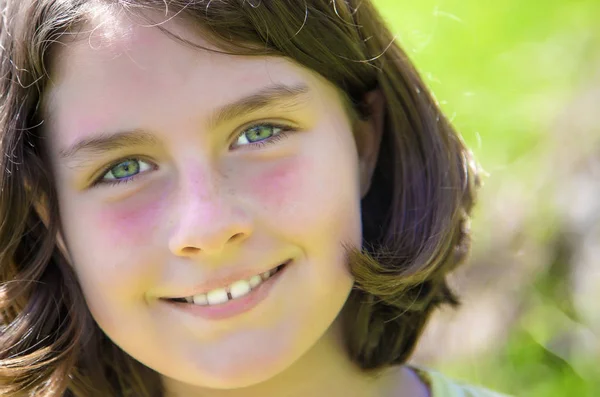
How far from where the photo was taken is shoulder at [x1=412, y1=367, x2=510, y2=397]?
2.10 m

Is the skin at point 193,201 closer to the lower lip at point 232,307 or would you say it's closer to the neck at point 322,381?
the lower lip at point 232,307

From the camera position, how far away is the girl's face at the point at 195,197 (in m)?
1.64

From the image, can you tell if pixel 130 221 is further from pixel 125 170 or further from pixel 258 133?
pixel 258 133

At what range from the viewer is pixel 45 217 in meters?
1.83

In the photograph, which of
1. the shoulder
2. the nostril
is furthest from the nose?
the shoulder

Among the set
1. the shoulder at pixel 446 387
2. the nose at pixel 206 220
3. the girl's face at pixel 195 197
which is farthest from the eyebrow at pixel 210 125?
the shoulder at pixel 446 387

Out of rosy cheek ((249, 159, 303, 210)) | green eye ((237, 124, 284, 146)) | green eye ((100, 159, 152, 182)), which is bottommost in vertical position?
rosy cheek ((249, 159, 303, 210))

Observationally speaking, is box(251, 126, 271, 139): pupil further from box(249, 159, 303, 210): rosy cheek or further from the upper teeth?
the upper teeth

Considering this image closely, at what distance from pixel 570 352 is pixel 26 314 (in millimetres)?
1865

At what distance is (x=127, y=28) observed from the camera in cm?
166

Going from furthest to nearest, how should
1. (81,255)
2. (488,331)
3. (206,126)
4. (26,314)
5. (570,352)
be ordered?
1. (488,331)
2. (570,352)
3. (26,314)
4. (81,255)
5. (206,126)

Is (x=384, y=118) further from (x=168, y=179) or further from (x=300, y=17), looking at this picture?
(x=168, y=179)

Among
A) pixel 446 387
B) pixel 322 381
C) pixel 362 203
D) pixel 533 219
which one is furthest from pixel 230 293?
pixel 533 219

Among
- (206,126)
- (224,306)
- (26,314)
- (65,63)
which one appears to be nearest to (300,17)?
(206,126)
